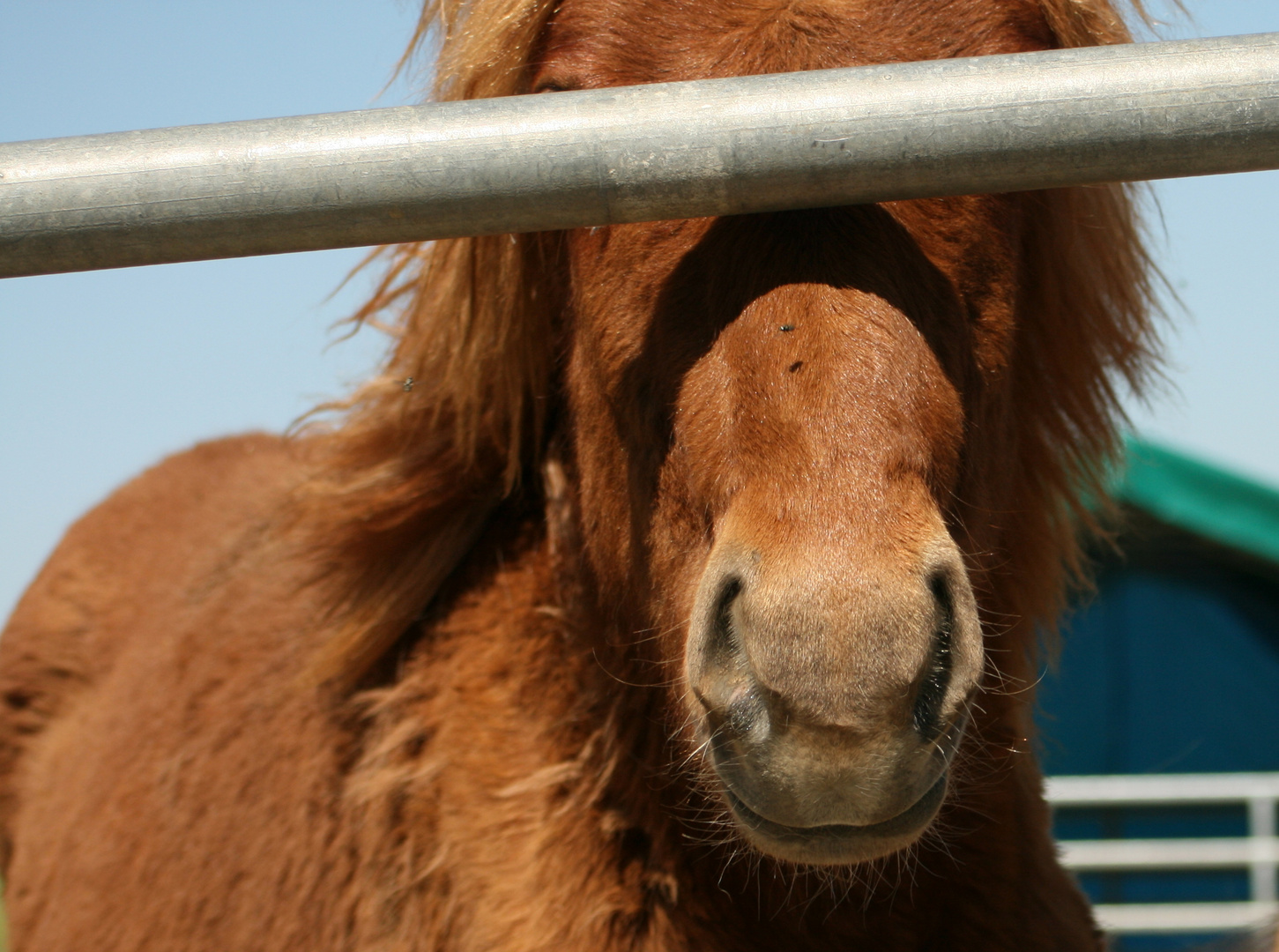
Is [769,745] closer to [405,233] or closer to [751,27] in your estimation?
[405,233]

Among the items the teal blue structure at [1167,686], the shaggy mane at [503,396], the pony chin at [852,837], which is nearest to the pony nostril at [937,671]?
the pony chin at [852,837]

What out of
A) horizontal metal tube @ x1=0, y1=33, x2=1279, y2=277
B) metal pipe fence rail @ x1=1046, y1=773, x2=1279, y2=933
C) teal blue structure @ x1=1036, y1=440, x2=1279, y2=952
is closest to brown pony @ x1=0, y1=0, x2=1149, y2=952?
horizontal metal tube @ x1=0, y1=33, x2=1279, y2=277

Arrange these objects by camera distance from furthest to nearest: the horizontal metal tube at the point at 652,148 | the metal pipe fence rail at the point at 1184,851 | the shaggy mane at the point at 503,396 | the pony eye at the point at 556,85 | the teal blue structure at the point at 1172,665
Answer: the teal blue structure at the point at 1172,665, the metal pipe fence rail at the point at 1184,851, the shaggy mane at the point at 503,396, the pony eye at the point at 556,85, the horizontal metal tube at the point at 652,148

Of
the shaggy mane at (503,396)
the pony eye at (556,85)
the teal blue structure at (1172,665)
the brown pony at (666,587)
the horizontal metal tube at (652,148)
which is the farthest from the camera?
the teal blue structure at (1172,665)

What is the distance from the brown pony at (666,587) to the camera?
1.19m

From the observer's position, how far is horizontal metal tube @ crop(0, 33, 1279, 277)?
1063mm

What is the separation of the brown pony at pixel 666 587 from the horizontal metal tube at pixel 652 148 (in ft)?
0.83

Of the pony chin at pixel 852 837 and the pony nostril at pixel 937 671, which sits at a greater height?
Answer: the pony nostril at pixel 937 671

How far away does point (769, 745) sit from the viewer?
1.17 m

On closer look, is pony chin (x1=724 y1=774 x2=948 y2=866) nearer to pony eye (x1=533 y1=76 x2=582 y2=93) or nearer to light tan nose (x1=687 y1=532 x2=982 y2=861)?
light tan nose (x1=687 y1=532 x2=982 y2=861)

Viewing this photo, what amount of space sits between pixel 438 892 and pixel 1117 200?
5.45ft

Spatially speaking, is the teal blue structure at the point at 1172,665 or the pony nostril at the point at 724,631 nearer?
the pony nostril at the point at 724,631

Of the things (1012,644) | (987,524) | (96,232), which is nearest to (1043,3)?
(987,524)

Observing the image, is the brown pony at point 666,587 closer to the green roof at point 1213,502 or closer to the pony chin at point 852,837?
the pony chin at point 852,837
